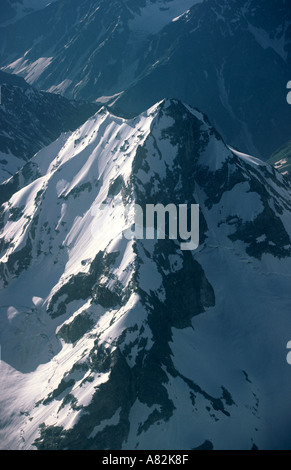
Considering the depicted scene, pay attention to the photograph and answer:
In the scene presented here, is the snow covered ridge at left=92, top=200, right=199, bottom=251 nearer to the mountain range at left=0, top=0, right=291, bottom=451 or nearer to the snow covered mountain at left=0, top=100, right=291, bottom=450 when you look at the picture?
the mountain range at left=0, top=0, right=291, bottom=451

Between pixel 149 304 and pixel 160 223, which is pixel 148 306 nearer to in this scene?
pixel 149 304

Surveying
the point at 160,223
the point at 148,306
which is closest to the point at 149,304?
the point at 148,306

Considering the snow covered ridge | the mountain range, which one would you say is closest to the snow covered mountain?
the mountain range

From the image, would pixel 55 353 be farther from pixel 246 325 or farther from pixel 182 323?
pixel 246 325

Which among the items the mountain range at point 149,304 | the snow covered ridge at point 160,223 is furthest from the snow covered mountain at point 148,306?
the snow covered ridge at point 160,223

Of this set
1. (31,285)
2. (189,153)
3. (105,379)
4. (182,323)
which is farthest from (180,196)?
(105,379)

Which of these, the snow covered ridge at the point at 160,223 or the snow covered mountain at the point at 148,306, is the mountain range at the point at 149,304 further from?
the snow covered ridge at the point at 160,223

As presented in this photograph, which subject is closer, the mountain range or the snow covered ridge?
the mountain range

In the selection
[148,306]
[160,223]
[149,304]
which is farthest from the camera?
[160,223]
